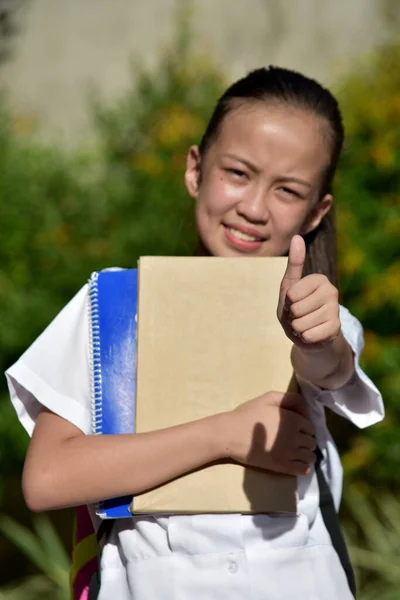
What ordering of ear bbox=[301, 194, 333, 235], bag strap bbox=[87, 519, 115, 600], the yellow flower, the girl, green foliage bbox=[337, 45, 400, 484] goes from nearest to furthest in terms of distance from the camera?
the girl, bag strap bbox=[87, 519, 115, 600], ear bbox=[301, 194, 333, 235], green foliage bbox=[337, 45, 400, 484], the yellow flower

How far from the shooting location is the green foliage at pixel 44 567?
2.93 metres

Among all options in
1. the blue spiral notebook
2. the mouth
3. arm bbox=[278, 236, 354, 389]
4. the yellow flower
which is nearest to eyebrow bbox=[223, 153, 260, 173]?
the mouth

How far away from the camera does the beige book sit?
1472 mm

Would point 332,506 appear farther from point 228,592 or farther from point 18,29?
point 18,29

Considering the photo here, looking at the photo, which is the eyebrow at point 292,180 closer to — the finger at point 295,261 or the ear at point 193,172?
the ear at point 193,172

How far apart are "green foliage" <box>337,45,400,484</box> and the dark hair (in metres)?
1.36

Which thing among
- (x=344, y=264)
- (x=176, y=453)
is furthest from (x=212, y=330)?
(x=344, y=264)

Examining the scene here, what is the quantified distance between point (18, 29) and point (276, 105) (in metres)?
3.40

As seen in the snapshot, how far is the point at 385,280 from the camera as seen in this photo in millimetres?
3193

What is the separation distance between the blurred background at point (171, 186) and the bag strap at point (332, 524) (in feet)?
2.81

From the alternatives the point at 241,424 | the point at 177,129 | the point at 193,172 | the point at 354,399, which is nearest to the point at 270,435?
the point at 241,424

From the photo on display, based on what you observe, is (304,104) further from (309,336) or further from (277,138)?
(309,336)

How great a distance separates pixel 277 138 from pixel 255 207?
13 cm

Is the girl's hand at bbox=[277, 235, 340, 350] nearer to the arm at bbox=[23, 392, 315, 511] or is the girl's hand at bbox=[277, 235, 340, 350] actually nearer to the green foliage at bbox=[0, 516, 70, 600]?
the arm at bbox=[23, 392, 315, 511]
